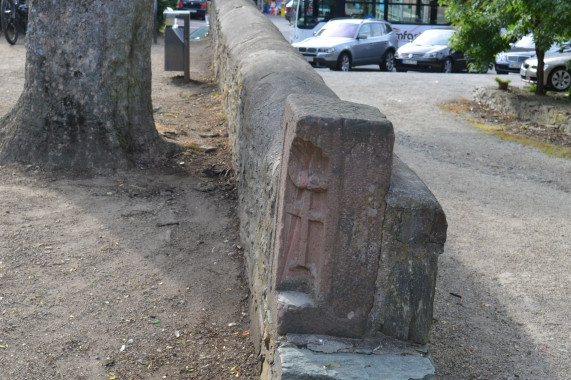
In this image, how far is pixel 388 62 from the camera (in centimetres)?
2073

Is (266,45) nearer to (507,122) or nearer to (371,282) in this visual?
(371,282)

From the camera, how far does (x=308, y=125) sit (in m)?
2.50

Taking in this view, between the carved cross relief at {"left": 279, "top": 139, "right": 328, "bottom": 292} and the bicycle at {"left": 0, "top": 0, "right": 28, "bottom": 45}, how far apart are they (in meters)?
12.9

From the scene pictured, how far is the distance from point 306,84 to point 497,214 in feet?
9.41

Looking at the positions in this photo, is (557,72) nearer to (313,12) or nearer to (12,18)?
(313,12)

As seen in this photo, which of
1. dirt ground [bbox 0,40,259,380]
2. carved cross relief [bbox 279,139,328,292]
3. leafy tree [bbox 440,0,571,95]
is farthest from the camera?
leafy tree [bbox 440,0,571,95]

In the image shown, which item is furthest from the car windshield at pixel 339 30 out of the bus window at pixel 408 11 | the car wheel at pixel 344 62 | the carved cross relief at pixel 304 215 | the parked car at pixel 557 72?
the carved cross relief at pixel 304 215

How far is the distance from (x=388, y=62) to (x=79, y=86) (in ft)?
51.9

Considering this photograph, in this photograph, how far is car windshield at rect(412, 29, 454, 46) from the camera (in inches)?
779

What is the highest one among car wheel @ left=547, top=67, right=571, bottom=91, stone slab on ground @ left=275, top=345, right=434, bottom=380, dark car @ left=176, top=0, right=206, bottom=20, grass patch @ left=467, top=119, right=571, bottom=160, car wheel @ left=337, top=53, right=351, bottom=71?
dark car @ left=176, top=0, right=206, bottom=20

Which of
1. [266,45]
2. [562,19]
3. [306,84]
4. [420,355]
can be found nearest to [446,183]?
[266,45]

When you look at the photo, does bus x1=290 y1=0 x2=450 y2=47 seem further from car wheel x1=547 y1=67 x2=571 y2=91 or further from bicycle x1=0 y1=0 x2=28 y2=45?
bicycle x1=0 y1=0 x2=28 y2=45

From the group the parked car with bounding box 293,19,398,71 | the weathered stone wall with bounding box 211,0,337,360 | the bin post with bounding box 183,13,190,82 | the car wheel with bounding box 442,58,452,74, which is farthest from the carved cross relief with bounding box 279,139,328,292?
the car wheel with bounding box 442,58,452,74

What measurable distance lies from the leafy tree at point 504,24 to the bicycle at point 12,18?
8863 mm
